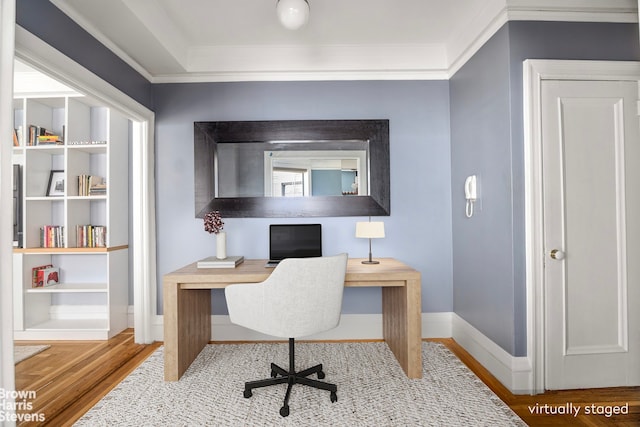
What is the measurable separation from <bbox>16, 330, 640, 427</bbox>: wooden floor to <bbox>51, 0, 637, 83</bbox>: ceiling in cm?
237

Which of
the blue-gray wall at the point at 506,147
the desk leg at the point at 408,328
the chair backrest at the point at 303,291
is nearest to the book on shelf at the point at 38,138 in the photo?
the chair backrest at the point at 303,291

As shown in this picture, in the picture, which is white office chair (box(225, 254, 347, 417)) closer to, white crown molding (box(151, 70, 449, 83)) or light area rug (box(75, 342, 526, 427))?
light area rug (box(75, 342, 526, 427))

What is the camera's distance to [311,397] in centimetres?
204

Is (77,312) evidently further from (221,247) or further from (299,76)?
(299,76)

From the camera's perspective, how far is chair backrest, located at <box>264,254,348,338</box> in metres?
1.83

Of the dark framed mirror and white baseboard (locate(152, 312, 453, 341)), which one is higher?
the dark framed mirror

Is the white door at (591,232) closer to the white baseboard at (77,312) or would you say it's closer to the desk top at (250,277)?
the desk top at (250,277)

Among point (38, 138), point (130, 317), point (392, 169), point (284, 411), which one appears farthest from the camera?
point (130, 317)

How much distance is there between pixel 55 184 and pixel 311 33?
2934mm

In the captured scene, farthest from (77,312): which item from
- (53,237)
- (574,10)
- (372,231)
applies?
(574,10)

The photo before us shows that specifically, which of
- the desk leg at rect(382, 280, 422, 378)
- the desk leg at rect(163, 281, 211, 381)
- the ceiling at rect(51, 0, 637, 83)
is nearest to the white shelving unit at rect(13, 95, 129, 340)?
the ceiling at rect(51, 0, 637, 83)

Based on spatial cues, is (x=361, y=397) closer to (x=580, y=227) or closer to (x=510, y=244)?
(x=510, y=244)

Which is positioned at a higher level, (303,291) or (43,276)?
(303,291)

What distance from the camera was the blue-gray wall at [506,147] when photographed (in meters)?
2.10
